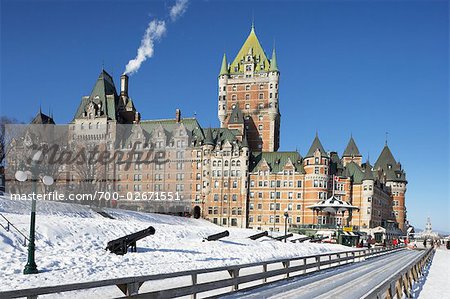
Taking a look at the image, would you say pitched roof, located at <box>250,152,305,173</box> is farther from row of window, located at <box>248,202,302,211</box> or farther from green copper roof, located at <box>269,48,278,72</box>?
green copper roof, located at <box>269,48,278,72</box>

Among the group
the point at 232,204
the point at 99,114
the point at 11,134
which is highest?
the point at 99,114

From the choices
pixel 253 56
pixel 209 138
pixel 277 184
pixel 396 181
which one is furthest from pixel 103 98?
pixel 396 181

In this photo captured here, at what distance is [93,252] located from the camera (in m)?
25.2

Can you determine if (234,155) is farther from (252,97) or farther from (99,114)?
(99,114)

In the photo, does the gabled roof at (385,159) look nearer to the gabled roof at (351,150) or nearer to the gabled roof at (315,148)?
the gabled roof at (351,150)

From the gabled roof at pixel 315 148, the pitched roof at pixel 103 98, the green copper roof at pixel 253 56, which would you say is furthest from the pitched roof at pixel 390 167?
the pitched roof at pixel 103 98

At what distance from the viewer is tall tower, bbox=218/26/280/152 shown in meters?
105

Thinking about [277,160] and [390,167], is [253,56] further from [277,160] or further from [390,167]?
[390,167]

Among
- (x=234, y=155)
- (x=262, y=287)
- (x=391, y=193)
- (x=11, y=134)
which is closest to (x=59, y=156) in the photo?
(x=11, y=134)

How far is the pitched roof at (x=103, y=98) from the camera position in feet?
320

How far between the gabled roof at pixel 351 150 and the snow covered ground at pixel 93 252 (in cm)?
6682

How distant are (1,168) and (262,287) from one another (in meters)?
55.1

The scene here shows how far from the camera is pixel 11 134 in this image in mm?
62000

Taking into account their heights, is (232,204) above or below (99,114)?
below
